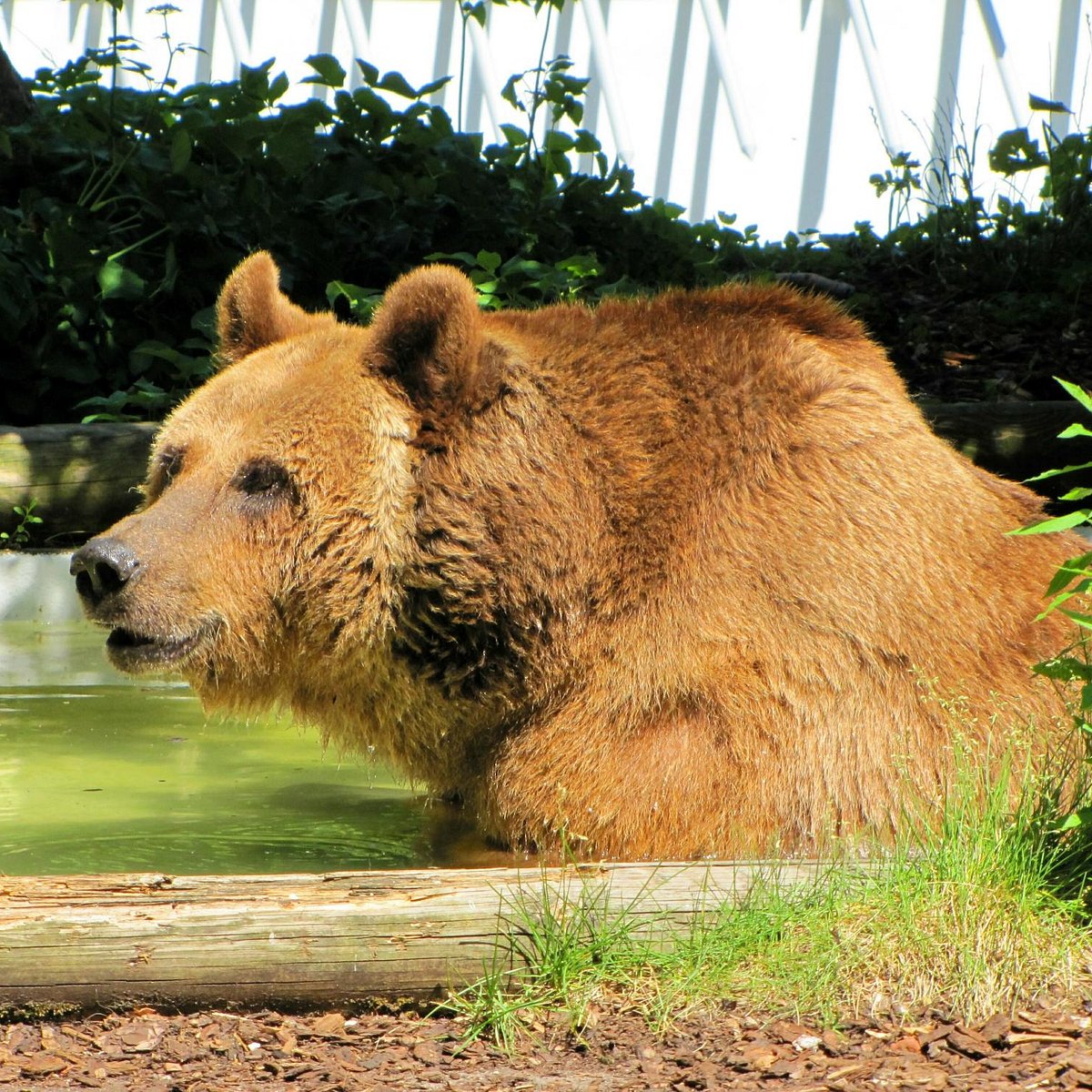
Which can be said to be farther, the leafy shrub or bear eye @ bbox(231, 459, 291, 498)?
the leafy shrub

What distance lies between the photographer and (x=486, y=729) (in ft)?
12.6

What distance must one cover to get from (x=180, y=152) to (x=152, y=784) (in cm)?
478

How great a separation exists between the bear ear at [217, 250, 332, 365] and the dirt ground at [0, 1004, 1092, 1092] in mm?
2146

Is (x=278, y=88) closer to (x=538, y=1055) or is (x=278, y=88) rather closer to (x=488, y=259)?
(x=488, y=259)

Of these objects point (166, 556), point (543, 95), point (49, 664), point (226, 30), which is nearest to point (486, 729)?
point (166, 556)

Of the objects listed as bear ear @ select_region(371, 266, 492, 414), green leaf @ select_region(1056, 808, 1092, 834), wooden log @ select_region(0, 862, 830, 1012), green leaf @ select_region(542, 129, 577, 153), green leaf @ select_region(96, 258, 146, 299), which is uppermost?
green leaf @ select_region(542, 129, 577, 153)

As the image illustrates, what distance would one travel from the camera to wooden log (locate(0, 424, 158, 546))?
7.05 metres

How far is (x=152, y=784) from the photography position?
16.5 ft

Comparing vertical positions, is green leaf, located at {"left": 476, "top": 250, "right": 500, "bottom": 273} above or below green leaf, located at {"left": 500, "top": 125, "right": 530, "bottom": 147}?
below

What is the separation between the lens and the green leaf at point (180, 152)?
8508mm

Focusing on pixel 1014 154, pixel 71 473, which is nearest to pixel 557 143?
pixel 1014 154

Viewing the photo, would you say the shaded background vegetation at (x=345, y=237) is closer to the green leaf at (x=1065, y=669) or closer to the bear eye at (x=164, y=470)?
the bear eye at (x=164, y=470)

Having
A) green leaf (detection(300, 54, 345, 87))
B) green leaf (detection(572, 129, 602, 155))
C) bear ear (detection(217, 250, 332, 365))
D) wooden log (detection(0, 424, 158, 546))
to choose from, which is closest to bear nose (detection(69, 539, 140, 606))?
bear ear (detection(217, 250, 332, 365))

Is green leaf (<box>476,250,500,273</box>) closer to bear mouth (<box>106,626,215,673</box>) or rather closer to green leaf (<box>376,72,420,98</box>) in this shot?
green leaf (<box>376,72,420,98</box>)
